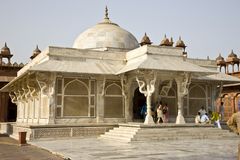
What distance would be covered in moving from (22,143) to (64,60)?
5.50 m

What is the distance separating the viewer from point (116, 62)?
59.0 feet

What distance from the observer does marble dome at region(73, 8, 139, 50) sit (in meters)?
21.0

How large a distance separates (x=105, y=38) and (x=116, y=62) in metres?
3.62

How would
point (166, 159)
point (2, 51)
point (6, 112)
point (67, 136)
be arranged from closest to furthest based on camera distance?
point (166, 159), point (67, 136), point (6, 112), point (2, 51)

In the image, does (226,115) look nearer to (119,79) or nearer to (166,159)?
(119,79)

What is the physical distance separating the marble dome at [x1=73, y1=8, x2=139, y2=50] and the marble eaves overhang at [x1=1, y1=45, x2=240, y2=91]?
9.77 feet

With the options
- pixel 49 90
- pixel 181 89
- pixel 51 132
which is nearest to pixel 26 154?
pixel 51 132

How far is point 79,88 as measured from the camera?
16.3m

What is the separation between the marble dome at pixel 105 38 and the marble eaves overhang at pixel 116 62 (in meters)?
2.98

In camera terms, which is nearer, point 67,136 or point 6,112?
point 67,136

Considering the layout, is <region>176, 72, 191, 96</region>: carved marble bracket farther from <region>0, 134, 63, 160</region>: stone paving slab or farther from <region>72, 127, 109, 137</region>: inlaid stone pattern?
<region>0, 134, 63, 160</region>: stone paving slab

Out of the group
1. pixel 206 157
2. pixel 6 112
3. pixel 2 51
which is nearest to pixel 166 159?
pixel 206 157

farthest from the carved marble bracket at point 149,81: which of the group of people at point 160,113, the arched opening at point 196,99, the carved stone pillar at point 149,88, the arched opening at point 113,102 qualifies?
the arched opening at point 196,99

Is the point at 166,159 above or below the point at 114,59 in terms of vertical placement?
below
